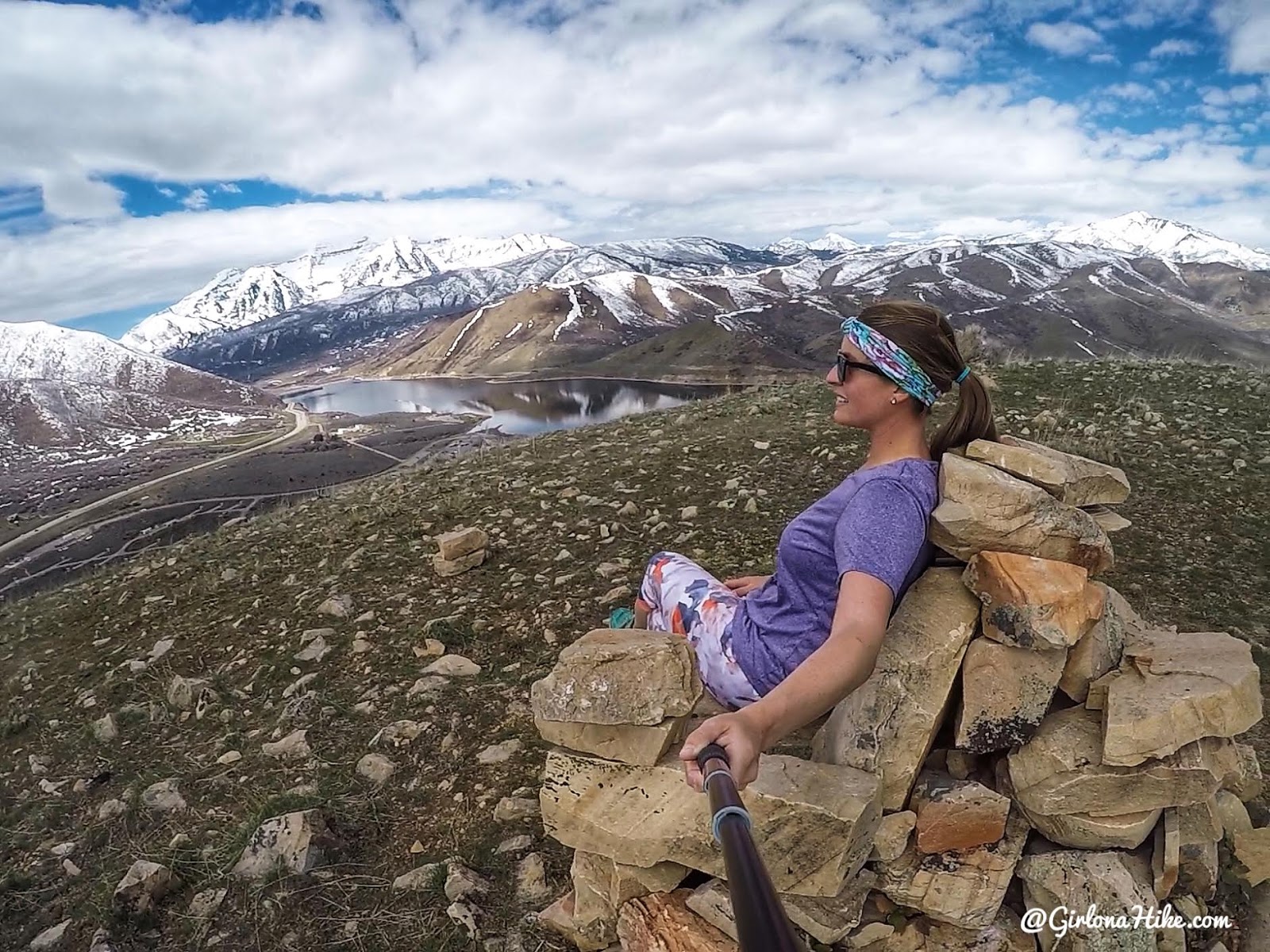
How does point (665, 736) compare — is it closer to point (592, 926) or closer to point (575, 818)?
point (575, 818)

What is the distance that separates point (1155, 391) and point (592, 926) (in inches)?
533

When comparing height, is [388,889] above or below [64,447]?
above

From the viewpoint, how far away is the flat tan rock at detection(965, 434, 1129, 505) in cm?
344

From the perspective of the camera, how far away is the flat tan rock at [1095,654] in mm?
3242

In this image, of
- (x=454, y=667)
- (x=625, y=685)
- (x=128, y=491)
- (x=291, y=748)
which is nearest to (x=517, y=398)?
(x=128, y=491)

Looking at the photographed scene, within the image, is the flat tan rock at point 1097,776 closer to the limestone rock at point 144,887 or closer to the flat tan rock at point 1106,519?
the flat tan rock at point 1106,519

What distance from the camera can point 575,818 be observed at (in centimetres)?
325

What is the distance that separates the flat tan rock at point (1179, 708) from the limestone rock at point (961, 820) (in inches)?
20.2

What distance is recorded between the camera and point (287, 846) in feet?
13.9

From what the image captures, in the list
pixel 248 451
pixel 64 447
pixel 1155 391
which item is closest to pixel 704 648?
pixel 1155 391

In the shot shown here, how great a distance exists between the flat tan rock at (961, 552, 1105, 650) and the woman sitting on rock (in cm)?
31

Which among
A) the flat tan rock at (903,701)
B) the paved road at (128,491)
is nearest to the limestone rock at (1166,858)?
the flat tan rock at (903,701)

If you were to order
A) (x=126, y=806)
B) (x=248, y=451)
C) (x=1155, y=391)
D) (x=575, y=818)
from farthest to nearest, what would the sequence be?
1. (x=248, y=451)
2. (x=1155, y=391)
3. (x=126, y=806)
4. (x=575, y=818)

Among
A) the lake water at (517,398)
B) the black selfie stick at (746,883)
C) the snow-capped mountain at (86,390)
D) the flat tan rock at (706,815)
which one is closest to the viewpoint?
the black selfie stick at (746,883)
